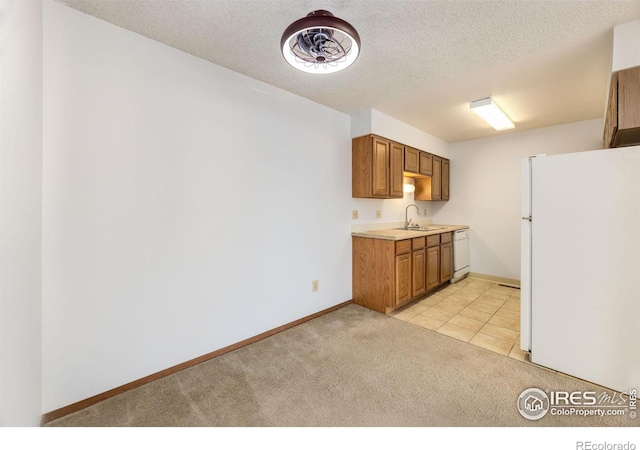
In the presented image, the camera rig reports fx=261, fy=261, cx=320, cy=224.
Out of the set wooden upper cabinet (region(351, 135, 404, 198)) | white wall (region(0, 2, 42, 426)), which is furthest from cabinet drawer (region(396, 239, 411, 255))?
white wall (region(0, 2, 42, 426))

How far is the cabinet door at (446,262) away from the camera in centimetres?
388

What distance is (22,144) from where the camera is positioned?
3.84ft

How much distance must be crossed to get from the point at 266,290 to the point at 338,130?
2064 mm

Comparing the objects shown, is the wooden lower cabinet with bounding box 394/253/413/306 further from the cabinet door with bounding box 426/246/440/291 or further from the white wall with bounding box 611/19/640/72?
the white wall with bounding box 611/19/640/72

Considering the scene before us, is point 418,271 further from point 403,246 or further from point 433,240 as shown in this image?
point 433,240

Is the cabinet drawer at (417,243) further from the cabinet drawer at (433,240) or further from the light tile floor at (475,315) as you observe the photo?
the light tile floor at (475,315)

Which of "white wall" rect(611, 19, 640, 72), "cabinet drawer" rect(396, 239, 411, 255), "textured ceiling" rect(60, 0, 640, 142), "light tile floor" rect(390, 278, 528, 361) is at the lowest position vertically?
"light tile floor" rect(390, 278, 528, 361)

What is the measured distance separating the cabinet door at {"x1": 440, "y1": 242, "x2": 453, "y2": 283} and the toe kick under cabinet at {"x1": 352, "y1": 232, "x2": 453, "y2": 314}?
24cm

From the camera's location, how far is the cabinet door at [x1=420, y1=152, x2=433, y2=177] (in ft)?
13.3

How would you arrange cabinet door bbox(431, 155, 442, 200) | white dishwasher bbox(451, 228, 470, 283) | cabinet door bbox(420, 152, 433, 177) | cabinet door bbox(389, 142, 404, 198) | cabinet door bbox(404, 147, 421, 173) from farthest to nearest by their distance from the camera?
cabinet door bbox(431, 155, 442, 200), white dishwasher bbox(451, 228, 470, 283), cabinet door bbox(420, 152, 433, 177), cabinet door bbox(404, 147, 421, 173), cabinet door bbox(389, 142, 404, 198)

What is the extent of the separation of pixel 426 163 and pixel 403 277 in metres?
2.03

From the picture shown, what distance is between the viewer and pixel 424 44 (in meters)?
1.92

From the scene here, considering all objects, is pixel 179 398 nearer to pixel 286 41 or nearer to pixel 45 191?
pixel 45 191
